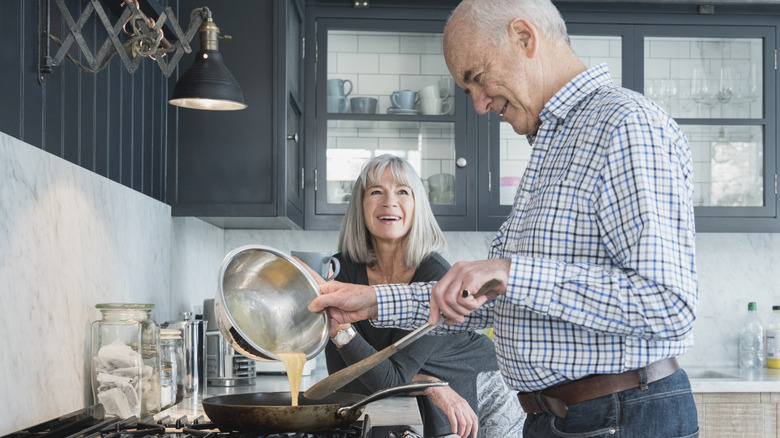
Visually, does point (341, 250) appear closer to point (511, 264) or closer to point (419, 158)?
point (419, 158)

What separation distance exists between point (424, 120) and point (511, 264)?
2194mm

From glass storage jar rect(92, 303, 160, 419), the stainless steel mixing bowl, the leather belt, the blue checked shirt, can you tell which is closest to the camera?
the blue checked shirt

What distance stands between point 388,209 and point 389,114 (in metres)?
0.96

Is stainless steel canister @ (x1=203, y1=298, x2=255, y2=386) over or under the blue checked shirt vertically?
under

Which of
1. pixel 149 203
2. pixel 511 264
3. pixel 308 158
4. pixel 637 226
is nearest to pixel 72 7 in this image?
pixel 149 203

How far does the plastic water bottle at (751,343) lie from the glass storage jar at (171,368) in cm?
253

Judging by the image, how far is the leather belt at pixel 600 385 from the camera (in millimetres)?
1229

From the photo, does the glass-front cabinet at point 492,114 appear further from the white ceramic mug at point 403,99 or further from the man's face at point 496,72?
the man's face at point 496,72

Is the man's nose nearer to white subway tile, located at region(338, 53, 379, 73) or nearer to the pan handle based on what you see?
the pan handle

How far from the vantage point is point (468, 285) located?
1.17 m

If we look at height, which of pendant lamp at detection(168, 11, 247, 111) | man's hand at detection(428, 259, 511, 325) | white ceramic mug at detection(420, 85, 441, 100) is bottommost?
man's hand at detection(428, 259, 511, 325)

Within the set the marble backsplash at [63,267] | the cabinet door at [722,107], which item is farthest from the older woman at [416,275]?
the cabinet door at [722,107]

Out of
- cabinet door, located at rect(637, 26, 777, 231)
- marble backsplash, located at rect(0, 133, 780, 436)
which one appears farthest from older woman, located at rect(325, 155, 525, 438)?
cabinet door, located at rect(637, 26, 777, 231)

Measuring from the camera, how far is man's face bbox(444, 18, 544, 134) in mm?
1379
